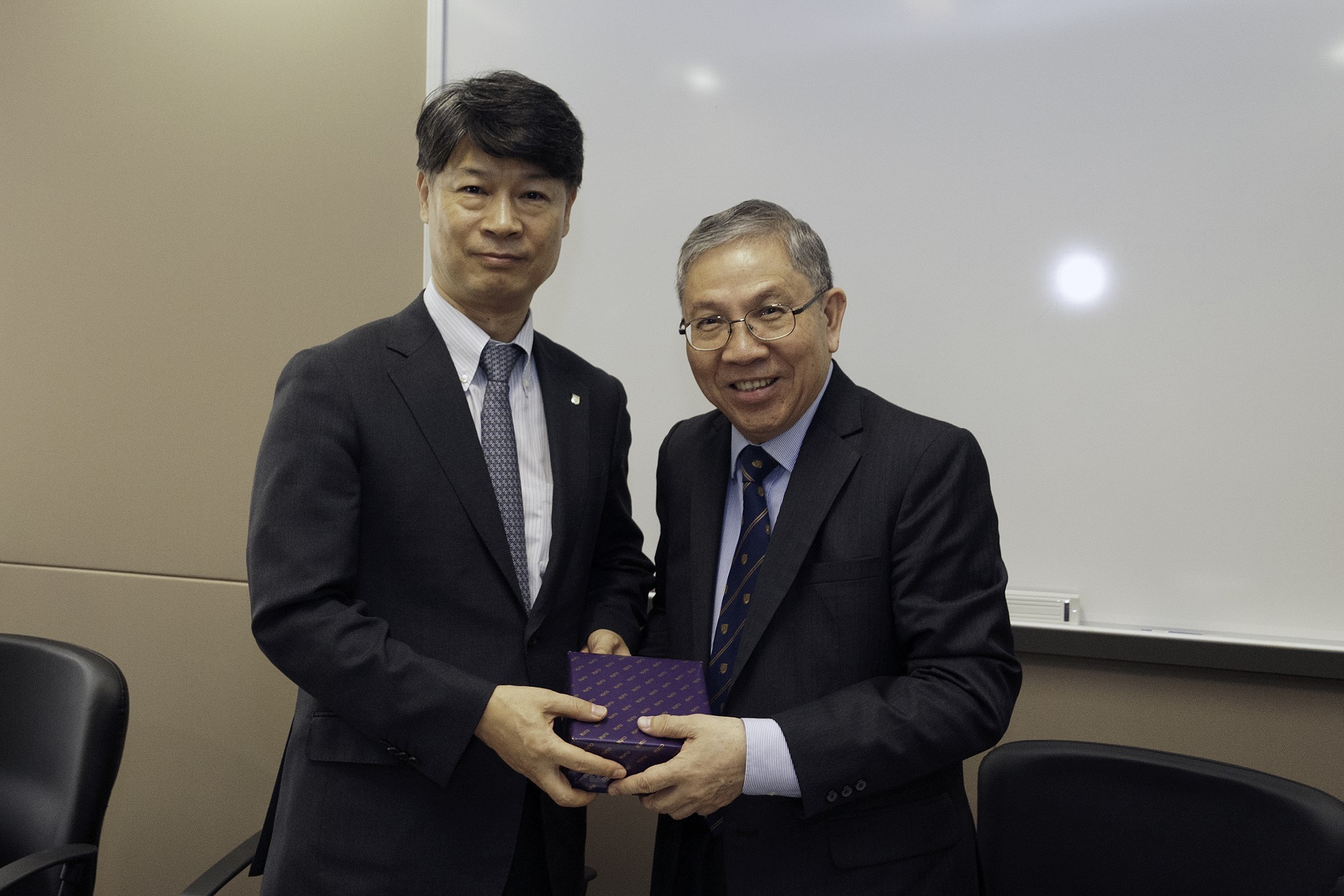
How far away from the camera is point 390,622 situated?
1476mm

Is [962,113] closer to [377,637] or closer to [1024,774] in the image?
[1024,774]

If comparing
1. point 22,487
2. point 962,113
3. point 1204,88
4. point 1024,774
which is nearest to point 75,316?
point 22,487

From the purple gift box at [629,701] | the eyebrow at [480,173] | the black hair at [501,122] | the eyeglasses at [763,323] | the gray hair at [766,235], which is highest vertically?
the black hair at [501,122]

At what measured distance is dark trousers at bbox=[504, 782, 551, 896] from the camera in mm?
1505

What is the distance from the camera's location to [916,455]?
1.45 meters

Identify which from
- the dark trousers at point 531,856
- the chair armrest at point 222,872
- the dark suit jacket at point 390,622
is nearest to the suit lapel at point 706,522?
the dark suit jacket at point 390,622

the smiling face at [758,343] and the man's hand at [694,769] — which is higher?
the smiling face at [758,343]

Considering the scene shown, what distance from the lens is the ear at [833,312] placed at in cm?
156

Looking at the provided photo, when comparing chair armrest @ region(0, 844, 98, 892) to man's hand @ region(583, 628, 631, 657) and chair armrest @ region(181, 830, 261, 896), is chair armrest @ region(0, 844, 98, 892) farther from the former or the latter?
man's hand @ region(583, 628, 631, 657)

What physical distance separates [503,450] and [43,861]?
3.76 ft

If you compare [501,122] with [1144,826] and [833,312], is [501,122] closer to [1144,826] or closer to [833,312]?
[833,312]

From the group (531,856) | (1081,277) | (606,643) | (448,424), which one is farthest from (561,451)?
(1081,277)

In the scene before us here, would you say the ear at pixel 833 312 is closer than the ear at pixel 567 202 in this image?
Yes

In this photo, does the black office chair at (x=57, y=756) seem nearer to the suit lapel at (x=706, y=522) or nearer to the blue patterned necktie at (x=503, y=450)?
the blue patterned necktie at (x=503, y=450)
